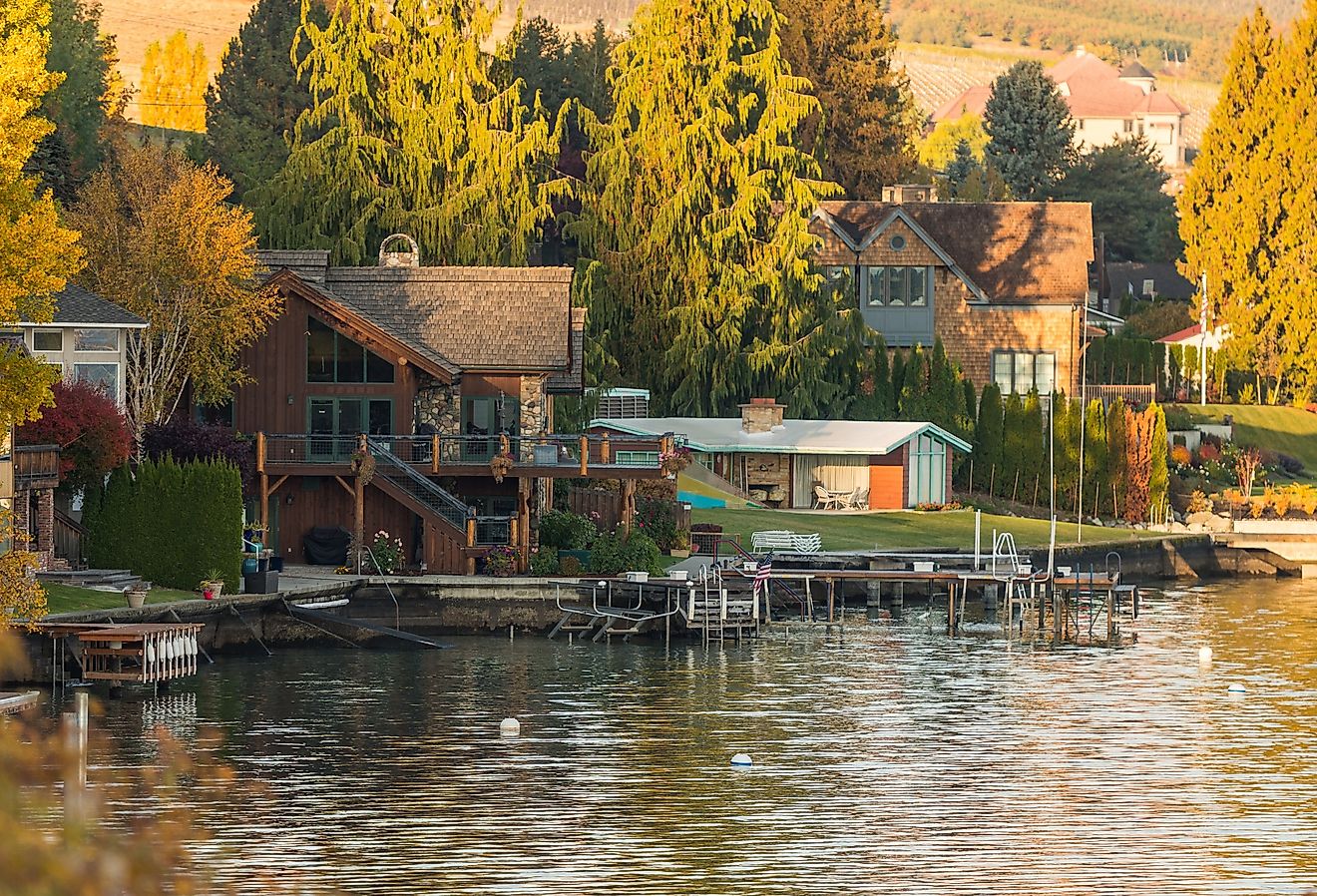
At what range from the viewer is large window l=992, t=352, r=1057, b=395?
93375 mm

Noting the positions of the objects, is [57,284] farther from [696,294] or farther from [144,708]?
[696,294]

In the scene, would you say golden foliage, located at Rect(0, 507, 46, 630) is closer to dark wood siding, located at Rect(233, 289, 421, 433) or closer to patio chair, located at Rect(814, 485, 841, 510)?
dark wood siding, located at Rect(233, 289, 421, 433)

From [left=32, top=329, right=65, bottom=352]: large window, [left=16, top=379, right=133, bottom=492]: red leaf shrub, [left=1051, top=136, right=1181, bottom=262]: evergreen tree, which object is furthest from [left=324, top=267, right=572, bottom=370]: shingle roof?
[left=1051, top=136, right=1181, bottom=262]: evergreen tree

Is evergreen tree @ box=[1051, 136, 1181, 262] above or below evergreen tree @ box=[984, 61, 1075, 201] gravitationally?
below

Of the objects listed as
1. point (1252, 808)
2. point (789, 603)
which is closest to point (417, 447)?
point (789, 603)

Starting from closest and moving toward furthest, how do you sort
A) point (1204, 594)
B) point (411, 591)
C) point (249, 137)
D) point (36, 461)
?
point (36, 461) < point (411, 591) < point (1204, 594) < point (249, 137)

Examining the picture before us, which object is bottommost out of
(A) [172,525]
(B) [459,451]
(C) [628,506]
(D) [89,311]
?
(A) [172,525]

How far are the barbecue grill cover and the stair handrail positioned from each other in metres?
2.43

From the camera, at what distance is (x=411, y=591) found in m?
53.3

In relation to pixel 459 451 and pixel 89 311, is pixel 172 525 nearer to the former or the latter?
pixel 89 311

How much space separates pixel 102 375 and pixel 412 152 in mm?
21007

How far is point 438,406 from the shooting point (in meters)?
59.5

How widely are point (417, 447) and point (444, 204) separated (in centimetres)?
1766

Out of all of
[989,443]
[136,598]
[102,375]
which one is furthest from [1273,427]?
[136,598]
